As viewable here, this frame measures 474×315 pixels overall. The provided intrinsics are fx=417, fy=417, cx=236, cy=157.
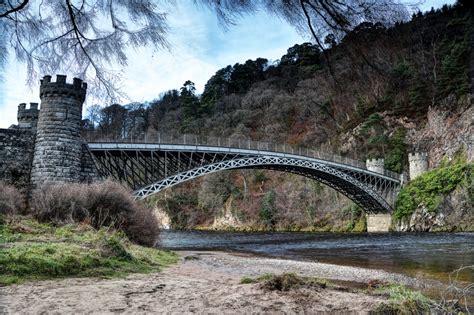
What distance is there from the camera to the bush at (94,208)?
14.0 m

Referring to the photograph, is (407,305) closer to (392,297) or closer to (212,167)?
(392,297)

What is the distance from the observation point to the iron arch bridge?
25734mm

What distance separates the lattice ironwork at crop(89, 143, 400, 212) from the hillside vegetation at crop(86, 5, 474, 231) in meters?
2.69

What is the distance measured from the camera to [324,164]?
1542 inches

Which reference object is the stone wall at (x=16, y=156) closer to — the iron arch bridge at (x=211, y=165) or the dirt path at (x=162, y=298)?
the iron arch bridge at (x=211, y=165)

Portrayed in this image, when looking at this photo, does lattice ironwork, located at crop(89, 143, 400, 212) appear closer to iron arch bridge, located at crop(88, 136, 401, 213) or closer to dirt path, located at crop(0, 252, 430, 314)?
iron arch bridge, located at crop(88, 136, 401, 213)

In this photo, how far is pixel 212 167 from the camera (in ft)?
103

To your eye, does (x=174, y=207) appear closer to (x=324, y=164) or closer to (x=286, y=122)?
(x=286, y=122)

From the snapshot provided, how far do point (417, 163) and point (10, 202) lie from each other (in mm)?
40660

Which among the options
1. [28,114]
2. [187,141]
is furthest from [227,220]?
[28,114]

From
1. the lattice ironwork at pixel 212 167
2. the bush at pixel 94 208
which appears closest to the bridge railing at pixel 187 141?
the lattice ironwork at pixel 212 167

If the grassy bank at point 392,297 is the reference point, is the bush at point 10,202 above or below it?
above

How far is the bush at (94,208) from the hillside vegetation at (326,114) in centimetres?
292

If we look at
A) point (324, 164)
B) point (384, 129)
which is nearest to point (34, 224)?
point (324, 164)
